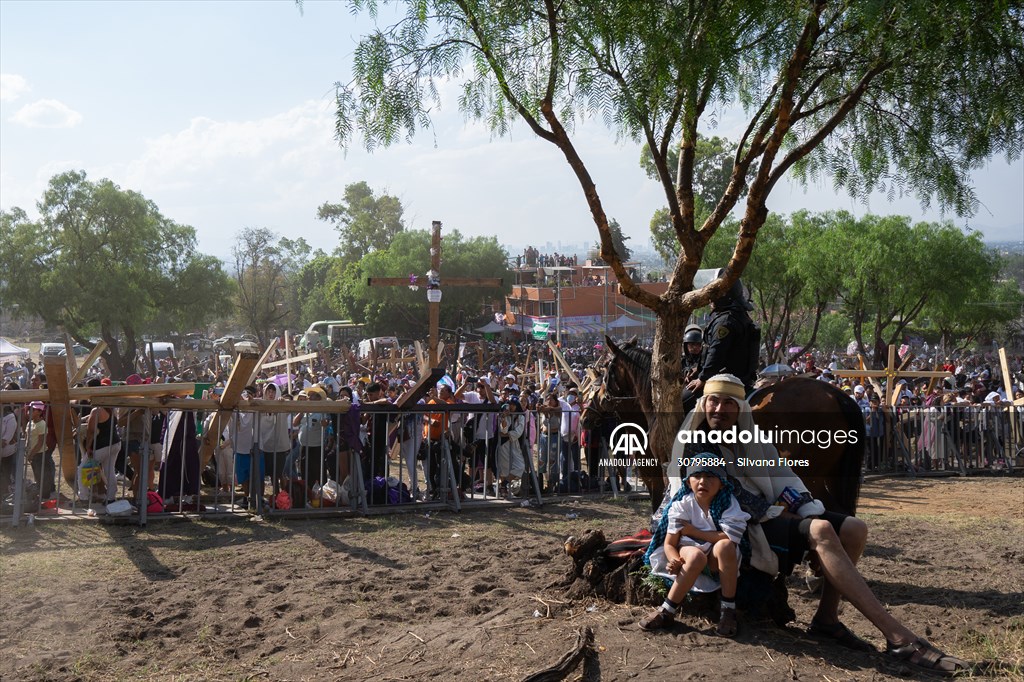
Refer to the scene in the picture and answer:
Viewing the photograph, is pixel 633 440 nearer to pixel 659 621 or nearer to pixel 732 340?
pixel 732 340

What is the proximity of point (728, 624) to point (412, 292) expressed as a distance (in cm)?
5460

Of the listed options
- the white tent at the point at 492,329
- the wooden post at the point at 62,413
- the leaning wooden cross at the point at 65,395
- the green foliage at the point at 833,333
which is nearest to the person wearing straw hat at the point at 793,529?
the leaning wooden cross at the point at 65,395

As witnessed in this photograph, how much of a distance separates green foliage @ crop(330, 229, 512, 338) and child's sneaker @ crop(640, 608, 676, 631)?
51.3 m

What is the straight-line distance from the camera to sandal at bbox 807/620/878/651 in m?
5.06

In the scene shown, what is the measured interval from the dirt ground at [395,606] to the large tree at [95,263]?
Result: 107 feet

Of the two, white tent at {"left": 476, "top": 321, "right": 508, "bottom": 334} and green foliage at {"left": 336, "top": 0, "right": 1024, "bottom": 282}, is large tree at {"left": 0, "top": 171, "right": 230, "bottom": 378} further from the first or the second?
green foliage at {"left": 336, "top": 0, "right": 1024, "bottom": 282}

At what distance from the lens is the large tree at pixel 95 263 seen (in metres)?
39.8

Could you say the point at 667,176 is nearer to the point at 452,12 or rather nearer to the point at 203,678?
the point at 452,12

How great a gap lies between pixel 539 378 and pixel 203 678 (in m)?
→ 19.0

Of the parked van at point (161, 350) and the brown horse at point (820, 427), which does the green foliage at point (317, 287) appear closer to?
the parked van at point (161, 350)

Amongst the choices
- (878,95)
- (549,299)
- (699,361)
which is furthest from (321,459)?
(549,299)

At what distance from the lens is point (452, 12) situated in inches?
279

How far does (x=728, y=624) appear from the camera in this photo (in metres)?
5.10

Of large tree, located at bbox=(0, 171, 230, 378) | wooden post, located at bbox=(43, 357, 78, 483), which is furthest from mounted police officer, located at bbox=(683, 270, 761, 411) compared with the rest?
large tree, located at bbox=(0, 171, 230, 378)
